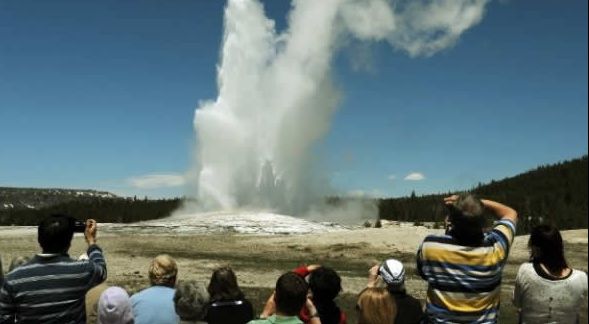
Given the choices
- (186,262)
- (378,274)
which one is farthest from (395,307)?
(186,262)

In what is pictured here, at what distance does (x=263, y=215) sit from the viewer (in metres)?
40.2

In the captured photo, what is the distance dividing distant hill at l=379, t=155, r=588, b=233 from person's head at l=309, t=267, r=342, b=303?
1847 centimetres

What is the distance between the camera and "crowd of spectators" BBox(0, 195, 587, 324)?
392cm

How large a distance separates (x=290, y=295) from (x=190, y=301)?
3.65 ft

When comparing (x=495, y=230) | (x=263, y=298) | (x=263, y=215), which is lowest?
(x=263, y=298)

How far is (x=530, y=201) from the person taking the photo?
70750 millimetres

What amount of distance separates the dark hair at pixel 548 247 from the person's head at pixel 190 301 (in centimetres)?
234

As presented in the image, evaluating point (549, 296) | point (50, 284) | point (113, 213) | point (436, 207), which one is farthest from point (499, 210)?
point (436, 207)

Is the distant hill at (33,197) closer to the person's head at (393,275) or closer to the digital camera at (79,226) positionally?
the digital camera at (79,226)

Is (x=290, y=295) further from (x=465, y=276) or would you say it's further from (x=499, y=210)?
(x=499, y=210)

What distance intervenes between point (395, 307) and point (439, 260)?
0.57 m

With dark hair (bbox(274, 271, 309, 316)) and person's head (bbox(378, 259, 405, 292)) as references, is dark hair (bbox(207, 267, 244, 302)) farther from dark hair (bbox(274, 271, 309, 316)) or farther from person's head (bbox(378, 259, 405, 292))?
person's head (bbox(378, 259, 405, 292))

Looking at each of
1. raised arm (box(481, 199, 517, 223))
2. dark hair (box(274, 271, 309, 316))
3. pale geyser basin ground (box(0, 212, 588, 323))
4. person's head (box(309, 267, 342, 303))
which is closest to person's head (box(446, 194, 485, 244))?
raised arm (box(481, 199, 517, 223))

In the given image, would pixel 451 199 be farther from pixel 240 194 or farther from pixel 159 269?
pixel 240 194
